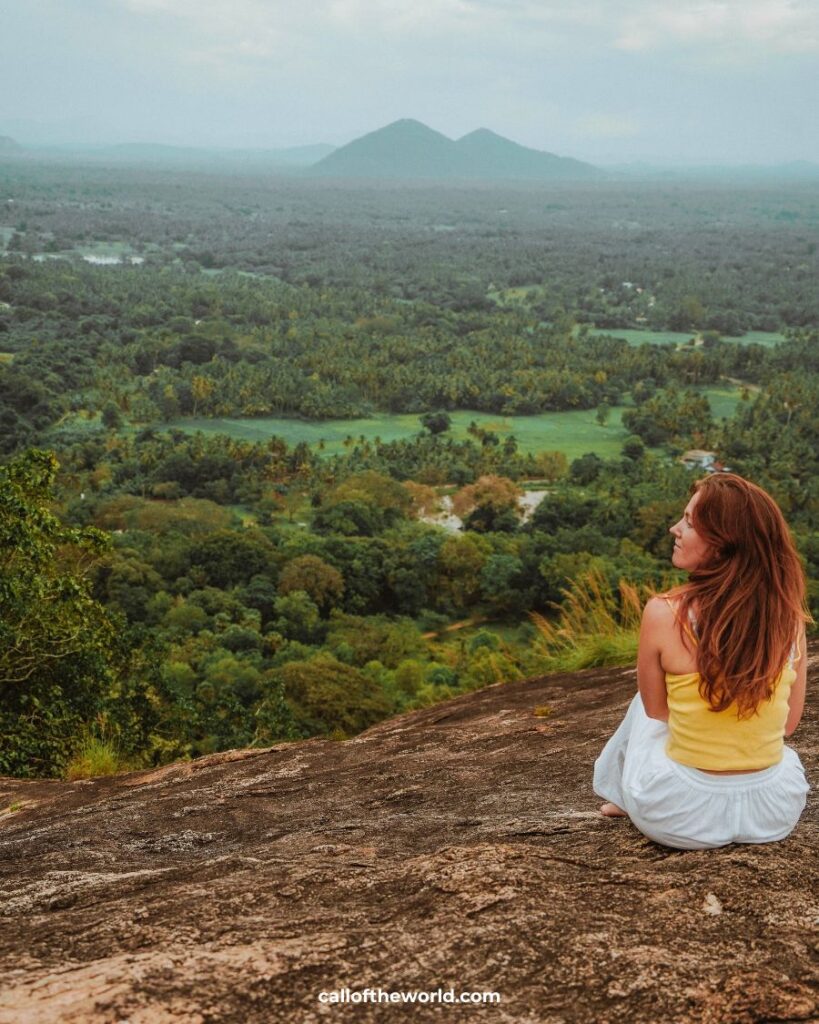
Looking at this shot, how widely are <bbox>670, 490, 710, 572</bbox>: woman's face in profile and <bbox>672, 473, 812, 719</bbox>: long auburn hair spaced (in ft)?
0.05

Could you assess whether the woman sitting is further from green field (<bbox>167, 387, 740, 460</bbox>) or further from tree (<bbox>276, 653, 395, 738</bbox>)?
green field (<bbox>167, 387, 740, 460</bbox>)

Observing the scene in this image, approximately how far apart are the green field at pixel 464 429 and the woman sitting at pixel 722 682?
46.1 meters

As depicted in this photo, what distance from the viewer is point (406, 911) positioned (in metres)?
2.51

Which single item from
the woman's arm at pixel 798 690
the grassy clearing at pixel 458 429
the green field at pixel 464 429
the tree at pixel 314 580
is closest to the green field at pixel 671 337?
the green field at pixel 464 429

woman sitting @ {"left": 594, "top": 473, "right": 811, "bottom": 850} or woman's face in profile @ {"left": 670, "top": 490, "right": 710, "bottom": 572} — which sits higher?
woman's face in profile @ {"left": 670, "top": 490, "right": 710, "bottom": 572}

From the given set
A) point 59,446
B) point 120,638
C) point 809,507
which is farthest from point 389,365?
point 120,638

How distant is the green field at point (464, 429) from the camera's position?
168 feet

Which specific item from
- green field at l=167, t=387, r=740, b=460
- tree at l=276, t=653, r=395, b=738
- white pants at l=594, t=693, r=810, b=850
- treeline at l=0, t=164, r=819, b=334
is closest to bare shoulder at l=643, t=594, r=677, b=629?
white pants at l=594, t=693, r=810, b=850

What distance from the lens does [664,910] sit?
8.08ft

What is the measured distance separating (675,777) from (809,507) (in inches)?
1429

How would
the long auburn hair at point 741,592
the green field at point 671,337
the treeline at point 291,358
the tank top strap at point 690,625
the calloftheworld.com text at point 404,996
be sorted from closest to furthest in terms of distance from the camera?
the calloftheworld.com text at point 404,996
the long auburn hair at point 741,592
the tank top strap at point 690,625
the treeline at point 291,358
the green field at point 671,337

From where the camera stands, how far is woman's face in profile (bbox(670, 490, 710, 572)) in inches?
105

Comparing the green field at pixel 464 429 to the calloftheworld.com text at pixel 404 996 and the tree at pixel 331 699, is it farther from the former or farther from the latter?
the calloftheworld.com text at pixel 404 996

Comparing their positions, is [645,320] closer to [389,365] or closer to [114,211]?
[389,365]
